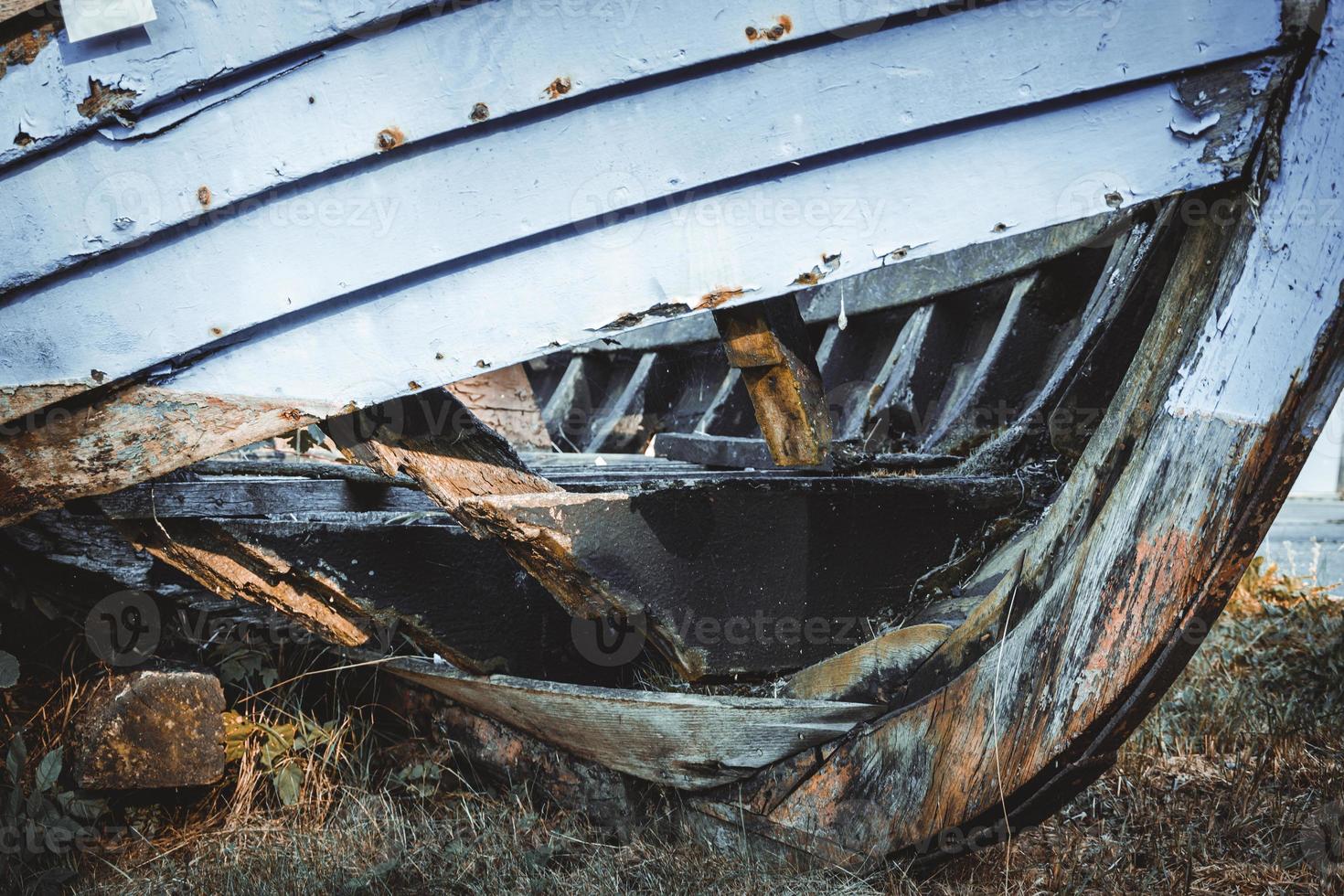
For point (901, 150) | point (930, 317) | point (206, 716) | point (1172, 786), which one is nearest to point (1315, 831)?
point (1172, 786)

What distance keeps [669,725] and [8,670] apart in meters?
1.55

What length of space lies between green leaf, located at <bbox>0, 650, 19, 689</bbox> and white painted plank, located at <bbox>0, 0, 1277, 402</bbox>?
103cm

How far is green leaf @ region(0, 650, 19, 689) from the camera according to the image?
97.6 inches

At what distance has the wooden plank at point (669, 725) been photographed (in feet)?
7.23

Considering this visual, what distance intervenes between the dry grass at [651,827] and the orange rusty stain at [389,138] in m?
1.49

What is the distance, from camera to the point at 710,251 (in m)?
1.83

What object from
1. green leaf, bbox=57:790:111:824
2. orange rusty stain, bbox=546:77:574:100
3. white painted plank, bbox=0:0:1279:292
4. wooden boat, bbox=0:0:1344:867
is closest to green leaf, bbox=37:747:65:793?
green leaf, bbox=57:790:111:824

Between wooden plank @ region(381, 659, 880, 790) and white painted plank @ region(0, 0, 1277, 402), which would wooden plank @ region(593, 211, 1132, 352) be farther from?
white painted plank @ region(0, 0, 1277, 402)

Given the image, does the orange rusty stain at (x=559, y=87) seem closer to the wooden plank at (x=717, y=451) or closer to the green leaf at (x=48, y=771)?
the wooden plank at (x=717, y=451)

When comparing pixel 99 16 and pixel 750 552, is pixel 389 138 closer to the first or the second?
pixel 99 16

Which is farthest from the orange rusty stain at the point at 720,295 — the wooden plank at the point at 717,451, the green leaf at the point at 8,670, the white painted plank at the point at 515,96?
the green leaf at the point at 8,670

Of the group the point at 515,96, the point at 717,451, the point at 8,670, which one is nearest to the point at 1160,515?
the point at 515,96

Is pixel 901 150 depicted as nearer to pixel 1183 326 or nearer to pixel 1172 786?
pixel 1183 326

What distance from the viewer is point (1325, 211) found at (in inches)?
67.1
